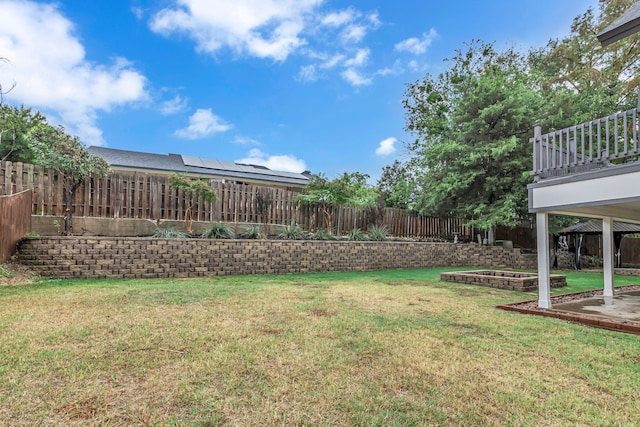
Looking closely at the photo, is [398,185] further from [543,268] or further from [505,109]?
[543,268]

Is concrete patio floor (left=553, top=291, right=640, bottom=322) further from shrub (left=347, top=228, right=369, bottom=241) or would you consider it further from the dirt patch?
the dirt patch

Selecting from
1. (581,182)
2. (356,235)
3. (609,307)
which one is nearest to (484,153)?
(356,235)

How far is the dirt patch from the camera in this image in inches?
231

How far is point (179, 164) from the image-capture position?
61.0ft

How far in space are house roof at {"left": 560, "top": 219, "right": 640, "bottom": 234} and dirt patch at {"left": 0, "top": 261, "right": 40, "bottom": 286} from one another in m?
17.0

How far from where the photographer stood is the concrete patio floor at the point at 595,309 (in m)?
4.34

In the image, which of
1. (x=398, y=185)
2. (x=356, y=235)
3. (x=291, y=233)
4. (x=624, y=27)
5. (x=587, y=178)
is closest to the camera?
(x=587, y=178)

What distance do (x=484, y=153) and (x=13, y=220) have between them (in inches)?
542

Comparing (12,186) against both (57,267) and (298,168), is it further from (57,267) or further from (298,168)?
(298,168)

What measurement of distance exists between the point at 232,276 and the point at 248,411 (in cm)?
634

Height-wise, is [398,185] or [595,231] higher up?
[398,185]

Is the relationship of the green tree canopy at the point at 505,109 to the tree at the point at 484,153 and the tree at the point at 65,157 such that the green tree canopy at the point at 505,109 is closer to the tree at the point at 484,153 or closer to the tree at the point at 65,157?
the tree at the point at 484,153

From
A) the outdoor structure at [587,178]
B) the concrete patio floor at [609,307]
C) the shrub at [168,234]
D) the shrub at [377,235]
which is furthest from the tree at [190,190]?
the concrete patio floor at [609,307]

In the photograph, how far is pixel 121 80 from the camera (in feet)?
45.8
